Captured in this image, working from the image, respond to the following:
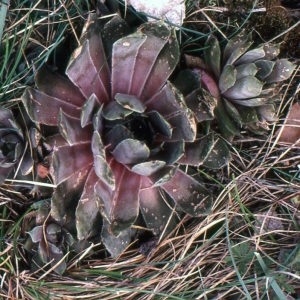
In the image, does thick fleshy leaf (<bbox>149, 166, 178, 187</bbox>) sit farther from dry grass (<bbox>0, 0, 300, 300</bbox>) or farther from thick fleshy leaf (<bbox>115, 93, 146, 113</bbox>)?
dry grass (<bbox>0, 0, 300, 300</bbox>)

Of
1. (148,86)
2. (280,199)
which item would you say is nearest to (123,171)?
(148,86)

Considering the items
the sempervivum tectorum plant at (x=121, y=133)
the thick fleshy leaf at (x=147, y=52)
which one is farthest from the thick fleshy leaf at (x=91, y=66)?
the thick fleshy leaf at (x=147, y=52)

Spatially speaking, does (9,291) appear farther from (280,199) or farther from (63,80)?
(280,199)

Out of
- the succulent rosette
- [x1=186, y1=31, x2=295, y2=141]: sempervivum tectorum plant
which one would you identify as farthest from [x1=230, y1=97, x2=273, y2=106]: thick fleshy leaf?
the succulent rosette

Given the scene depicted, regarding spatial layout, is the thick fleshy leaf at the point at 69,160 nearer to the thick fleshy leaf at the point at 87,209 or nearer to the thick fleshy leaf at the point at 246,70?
the thick fleshy leaf at the point at 87,209

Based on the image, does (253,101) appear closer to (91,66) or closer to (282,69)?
(282,69)

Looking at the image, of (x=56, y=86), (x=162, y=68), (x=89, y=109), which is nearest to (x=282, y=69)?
(x=162, y=68)
